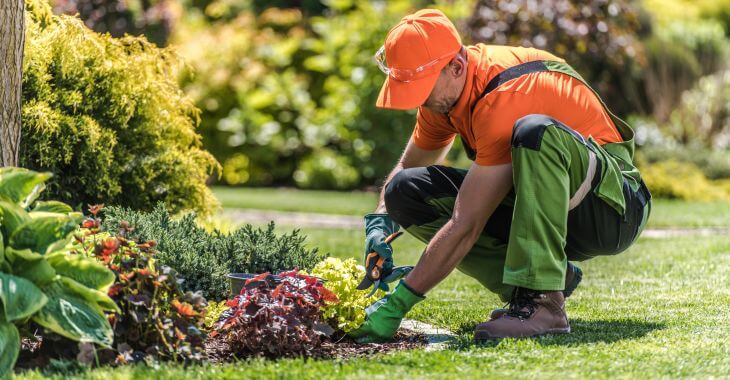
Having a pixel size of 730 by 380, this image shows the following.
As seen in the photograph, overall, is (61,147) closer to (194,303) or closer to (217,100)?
(194,303)

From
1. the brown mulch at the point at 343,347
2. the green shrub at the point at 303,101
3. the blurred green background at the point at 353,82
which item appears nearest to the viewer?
the brown mulch at the point at 343,347

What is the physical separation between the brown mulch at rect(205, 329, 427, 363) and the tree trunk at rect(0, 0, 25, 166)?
1.18m

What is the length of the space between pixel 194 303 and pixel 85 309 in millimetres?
370

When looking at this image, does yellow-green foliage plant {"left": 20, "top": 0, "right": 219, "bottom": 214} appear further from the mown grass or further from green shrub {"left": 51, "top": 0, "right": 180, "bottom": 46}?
the mown grass

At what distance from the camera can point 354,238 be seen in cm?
777

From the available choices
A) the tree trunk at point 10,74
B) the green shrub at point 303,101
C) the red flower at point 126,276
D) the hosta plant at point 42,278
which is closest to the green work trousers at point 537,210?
the red flower at point 126,276

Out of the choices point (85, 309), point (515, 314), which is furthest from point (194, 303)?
point (515, 314)

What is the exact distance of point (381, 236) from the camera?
3902 millimetres

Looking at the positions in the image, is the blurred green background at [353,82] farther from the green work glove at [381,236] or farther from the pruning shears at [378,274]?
the pruning shears at [378,274]

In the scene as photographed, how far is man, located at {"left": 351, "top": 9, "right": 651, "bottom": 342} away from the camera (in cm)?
354

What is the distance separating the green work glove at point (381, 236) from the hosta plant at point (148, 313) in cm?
80

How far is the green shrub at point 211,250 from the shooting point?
390 centimetres

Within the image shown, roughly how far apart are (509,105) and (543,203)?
0.40 m

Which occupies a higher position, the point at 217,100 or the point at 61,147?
the point at 61,147
